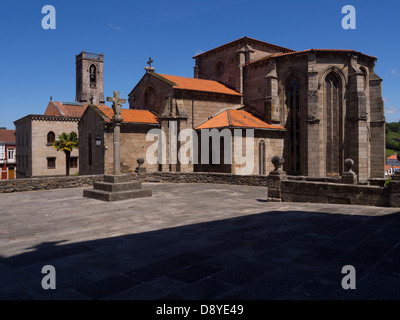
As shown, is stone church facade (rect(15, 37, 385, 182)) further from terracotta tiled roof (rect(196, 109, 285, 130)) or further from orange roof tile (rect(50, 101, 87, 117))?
orange roof tile (rect(50, 101, 87, 117))

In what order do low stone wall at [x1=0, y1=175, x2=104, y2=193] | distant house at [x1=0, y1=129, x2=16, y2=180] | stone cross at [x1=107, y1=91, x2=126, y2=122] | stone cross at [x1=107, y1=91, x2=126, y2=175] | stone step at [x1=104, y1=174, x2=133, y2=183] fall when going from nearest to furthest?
stone step at [x1=104, y1=174, x2=133, y2=183] < stone cross at [x1=107, y1=91, x2=126, y2=175] < stone cross at [x1=107, y1=91, x2=126, y2=122] < low stone wall at [x1=0, y1=175, x2=104, y2=193] < distant house at [x1=0, y1=129, x2=16, y2=180]

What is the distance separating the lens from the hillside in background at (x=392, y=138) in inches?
3046

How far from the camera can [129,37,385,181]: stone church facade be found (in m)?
22.5

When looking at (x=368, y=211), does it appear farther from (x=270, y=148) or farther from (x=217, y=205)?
(x=270, y=148)

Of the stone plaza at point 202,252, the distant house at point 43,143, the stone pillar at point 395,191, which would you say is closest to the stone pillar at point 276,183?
the stone plaza at point 202,252

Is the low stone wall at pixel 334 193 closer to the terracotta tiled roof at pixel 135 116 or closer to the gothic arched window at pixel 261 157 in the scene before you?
the gothic arched window at pixel 261 157

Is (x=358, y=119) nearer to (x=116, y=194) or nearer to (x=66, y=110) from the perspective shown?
(x=116, y=194)

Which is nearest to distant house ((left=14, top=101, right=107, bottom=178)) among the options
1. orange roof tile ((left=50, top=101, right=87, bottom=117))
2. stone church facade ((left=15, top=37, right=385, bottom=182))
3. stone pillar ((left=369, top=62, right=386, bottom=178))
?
orange roof tile ((left=50, top=101, right=87, bottom=117))

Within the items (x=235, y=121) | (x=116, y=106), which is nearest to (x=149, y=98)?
(x=235, y=121)

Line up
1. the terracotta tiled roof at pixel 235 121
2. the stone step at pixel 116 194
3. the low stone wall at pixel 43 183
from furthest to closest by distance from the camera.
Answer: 1. the terracotta tiled roof at pixel 235 121
2. the low stone wall at pixel 43 183
3. the stone step at pixel 116 194

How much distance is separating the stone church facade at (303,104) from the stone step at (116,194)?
9900 mm

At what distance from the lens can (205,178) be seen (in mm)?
18953

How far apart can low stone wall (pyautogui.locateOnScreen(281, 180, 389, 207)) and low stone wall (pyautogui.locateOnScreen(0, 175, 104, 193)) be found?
435 inches
